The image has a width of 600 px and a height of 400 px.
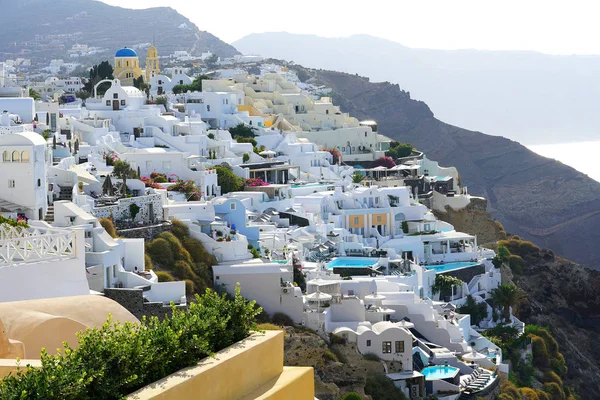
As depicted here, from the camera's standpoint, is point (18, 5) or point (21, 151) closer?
point (21, 151)

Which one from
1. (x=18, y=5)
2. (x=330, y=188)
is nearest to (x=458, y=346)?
(x=330, y=188)

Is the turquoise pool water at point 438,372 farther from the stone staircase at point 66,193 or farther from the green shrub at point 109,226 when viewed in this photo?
the stone staircase at point 66,193

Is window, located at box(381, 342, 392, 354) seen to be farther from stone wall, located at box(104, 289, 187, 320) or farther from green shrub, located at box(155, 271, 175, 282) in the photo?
stone wall, located at box(104, 289, 187, 320)

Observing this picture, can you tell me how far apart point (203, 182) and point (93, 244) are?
581 inches

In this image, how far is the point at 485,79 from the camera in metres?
147

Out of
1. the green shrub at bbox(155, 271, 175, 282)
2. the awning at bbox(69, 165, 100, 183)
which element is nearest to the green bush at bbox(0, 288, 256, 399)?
the green shrub at bbox(155, 271, 175, 282)

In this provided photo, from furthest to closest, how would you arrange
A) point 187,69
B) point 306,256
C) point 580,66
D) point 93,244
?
point 580,66 → point 187,69 → point 306,256 → point 93,244

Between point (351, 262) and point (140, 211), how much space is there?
8.45m

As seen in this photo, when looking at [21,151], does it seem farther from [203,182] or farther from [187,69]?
[187,69]

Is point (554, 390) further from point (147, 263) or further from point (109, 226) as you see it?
point (109, 226)

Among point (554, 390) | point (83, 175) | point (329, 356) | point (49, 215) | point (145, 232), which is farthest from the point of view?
point (554, 390)

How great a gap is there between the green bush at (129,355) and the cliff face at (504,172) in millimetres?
71935

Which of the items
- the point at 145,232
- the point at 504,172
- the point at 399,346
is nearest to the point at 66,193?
the point at 145,232

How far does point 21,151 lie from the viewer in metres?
24.3
